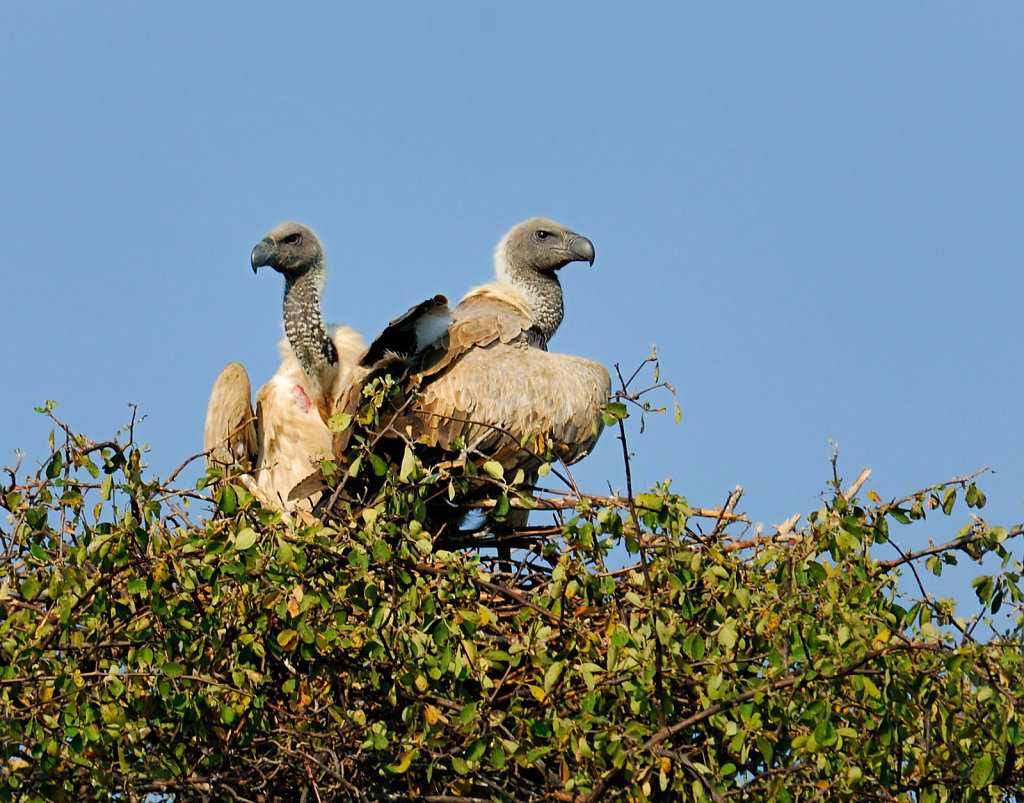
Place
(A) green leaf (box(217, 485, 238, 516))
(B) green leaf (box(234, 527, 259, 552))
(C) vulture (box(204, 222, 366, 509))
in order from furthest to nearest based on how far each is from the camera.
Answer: (C) vulture (box(204, 222, 366, 509)) < (A) green leaf (box(217, 485, 238, 516)) < (B) green leaf (box(234, 527, 259, 552))

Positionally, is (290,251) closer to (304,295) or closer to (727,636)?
Result: (304,295)

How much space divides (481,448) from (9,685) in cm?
311

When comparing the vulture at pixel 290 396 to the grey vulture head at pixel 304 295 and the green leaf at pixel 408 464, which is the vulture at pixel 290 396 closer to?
the grey vulture head at pixel 304 295

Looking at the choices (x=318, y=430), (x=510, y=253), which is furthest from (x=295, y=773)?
(x=510, y=253)

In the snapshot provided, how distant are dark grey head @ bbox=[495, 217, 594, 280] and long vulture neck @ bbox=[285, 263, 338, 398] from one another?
1.39 m

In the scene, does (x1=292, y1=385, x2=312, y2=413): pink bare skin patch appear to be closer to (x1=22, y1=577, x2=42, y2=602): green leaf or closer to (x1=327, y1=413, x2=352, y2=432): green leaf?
(x1=327, y1=413, x2=352, y2=432): green leaf

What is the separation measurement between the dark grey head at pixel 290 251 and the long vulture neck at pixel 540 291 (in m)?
1.25

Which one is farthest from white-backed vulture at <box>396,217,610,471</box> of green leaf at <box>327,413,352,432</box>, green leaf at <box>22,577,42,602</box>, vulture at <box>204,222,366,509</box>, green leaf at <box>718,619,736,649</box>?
green leaf at <box>718,619,736,649</box>

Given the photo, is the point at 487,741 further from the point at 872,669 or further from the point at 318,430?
the point at 318,430

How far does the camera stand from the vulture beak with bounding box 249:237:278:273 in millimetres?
7656

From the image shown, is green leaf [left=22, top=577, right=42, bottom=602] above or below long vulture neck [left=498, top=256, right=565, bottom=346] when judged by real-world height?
below

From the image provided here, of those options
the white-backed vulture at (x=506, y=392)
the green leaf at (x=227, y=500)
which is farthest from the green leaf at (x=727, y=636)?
the white-backed vulture at (x=506, y=392)

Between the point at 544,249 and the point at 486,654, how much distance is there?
4822mm

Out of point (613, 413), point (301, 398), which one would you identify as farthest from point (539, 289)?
point (613, 413)
